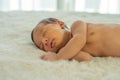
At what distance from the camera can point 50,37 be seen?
3.80ft

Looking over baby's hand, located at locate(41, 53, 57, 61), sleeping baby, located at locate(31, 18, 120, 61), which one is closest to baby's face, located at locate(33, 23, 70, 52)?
sleeping baby, located at locate(31, 18, 120, 61)

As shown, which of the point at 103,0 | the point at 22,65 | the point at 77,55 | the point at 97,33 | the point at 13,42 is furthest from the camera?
the point at 103,0

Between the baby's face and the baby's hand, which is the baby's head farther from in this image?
the baby's hand

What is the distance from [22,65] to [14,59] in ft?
0.22

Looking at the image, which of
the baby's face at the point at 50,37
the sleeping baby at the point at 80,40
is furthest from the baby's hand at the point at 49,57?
the baby's face at the point at 50,37

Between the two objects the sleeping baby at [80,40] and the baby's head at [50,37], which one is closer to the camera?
the sleeping baby at [80,40]

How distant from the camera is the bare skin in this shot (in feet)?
3.44

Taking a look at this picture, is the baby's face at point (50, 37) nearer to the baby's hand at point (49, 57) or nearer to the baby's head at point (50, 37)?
the baby's head at point (50, 37)

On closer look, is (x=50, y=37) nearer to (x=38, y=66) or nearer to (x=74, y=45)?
(x=74, y=45)

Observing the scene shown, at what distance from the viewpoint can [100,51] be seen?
112cm

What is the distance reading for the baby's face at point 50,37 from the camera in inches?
45.8

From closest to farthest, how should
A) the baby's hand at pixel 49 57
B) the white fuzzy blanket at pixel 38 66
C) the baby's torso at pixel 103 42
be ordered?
the white fuzzy blanket at pixel 38 66, the baby's hand at pixel 49 57, the baby's torso at pixel 103 42

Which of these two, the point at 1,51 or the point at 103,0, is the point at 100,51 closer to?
the point at 1,51

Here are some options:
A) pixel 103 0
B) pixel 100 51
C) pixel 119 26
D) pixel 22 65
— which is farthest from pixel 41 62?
pixel 103 0
